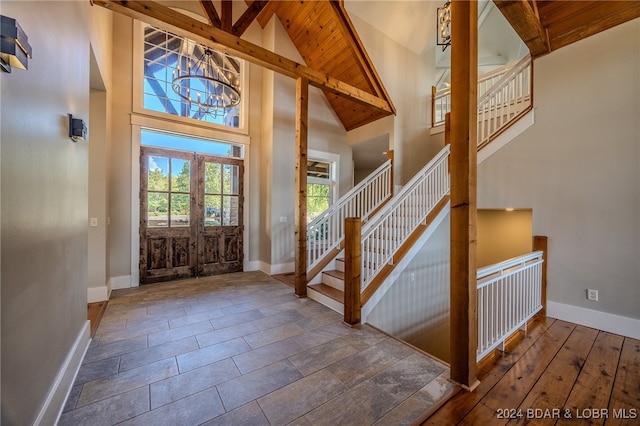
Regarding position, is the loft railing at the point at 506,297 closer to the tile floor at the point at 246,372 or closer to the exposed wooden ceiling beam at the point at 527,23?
the tile floor at the point at 246,372

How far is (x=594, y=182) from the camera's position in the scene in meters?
Answer: 3.05

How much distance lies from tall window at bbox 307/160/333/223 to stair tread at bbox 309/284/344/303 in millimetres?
2134

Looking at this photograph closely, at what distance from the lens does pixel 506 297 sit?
257 cm

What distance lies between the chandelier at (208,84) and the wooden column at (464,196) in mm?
2724

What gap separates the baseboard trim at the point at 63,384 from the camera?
1.38 meters

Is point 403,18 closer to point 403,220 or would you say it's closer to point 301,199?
point 403,220

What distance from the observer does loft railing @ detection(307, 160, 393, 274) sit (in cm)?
415

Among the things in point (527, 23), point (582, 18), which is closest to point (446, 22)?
point (527, 23)

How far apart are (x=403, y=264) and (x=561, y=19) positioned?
3.78 metres

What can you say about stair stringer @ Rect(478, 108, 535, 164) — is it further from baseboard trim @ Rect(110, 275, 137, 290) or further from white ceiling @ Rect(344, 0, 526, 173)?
baseboard trim @ Rect(110, 275, 137, 290)

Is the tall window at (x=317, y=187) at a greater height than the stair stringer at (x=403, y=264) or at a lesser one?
greater

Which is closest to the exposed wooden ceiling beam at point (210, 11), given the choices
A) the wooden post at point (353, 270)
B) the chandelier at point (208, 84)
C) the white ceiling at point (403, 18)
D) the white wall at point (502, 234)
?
the chandelier at point (208, 84)

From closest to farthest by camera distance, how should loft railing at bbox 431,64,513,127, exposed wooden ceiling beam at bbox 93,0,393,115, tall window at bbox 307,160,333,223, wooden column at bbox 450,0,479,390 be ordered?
wooden column at bbox 450,0,479,390 → exposed wooden ceiling beam at bbox 93,0,393,115 → loft railing at bbox 431,64,513,127 → tall window at bbox 307,160,333,223

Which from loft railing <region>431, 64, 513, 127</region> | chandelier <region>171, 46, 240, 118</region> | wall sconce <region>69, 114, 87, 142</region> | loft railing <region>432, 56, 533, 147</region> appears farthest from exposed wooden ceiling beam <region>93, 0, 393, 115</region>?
loft railing <region>431, 64, 513, 127</region>
